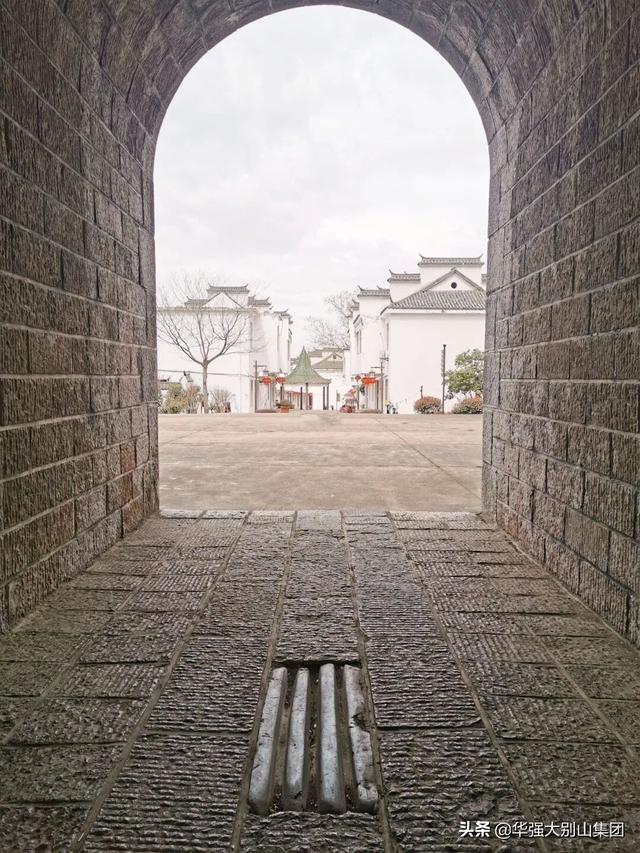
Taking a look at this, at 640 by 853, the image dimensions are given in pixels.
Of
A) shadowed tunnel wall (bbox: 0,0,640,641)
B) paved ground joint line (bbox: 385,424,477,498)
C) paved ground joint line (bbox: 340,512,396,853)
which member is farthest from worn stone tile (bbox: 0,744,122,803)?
paved ground joint line (bbox: 385,424,477,498)

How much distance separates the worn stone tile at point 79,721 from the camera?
1.23m

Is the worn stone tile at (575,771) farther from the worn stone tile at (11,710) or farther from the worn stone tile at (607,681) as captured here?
the worn stone tile at (11,710)

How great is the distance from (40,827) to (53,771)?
146mm

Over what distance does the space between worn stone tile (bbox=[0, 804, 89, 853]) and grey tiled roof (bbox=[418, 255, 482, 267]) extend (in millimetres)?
28782

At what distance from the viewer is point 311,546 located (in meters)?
2.71

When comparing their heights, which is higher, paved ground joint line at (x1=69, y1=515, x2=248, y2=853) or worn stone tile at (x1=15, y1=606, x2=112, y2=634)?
worn stone tile at (x1=15, y1=606, x2=112, y2=634)

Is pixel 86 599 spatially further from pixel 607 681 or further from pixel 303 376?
pixel 303 376

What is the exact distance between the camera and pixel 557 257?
7.50 ft

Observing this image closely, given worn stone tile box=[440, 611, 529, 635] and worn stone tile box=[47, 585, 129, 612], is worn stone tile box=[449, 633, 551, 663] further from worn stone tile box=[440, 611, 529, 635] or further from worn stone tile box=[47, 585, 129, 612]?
worn stone tile box=[47, 585, 129, 612]

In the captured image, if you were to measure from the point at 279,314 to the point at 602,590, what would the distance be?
37.8 meters

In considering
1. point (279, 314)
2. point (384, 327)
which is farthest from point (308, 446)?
point (279, 314)

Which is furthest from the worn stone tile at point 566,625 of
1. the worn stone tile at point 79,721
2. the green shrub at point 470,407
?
the green shrub at point 470,407

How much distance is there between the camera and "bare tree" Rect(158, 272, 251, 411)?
25.8m

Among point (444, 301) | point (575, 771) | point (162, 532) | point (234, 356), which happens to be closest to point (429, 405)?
point (444, 301)
